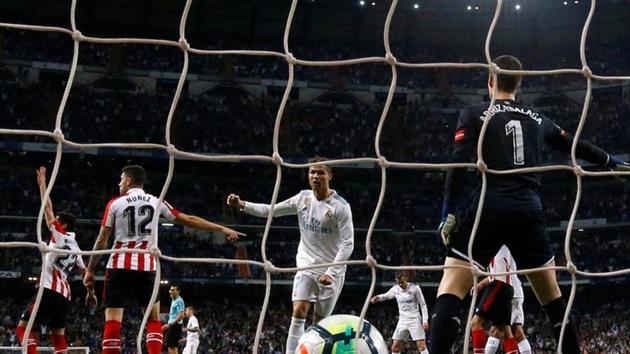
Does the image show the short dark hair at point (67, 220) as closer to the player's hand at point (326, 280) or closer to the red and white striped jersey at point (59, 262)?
the red and white striped jersey at point (59, 262)

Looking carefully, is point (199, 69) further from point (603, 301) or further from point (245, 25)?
point (603, 301)

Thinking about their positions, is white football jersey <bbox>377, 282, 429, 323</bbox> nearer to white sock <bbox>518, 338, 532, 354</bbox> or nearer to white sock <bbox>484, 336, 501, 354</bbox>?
white sock <bbox>484, 336, 501, 354</bbox>

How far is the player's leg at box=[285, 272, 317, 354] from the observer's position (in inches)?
244

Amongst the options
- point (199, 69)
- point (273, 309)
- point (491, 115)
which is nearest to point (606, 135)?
point (273, 309)

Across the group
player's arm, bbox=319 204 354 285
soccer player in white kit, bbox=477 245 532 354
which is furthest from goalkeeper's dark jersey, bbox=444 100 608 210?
soccer player in white kit, bbox=477 245 532 354

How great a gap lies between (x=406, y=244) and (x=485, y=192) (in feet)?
90.3

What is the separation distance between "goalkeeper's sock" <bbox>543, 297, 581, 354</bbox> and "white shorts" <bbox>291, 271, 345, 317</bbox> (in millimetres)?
2552

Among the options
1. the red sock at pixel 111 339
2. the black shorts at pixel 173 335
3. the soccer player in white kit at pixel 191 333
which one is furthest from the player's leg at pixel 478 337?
the soccer player in white kit at pixel 191 333

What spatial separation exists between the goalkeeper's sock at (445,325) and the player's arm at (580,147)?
1132 mm

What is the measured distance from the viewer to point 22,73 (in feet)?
104

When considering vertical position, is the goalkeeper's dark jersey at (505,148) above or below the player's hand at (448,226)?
above

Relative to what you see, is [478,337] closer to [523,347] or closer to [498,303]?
[523,347]

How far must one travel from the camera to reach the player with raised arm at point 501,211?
3.74m

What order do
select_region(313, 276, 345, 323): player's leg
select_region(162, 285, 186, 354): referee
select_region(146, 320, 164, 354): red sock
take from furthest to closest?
select_region(162, 285, 186, 354): referee, select_region(313, 276, 345, 323): player's leg, select_region(146, 320, 164, 354): red sock
